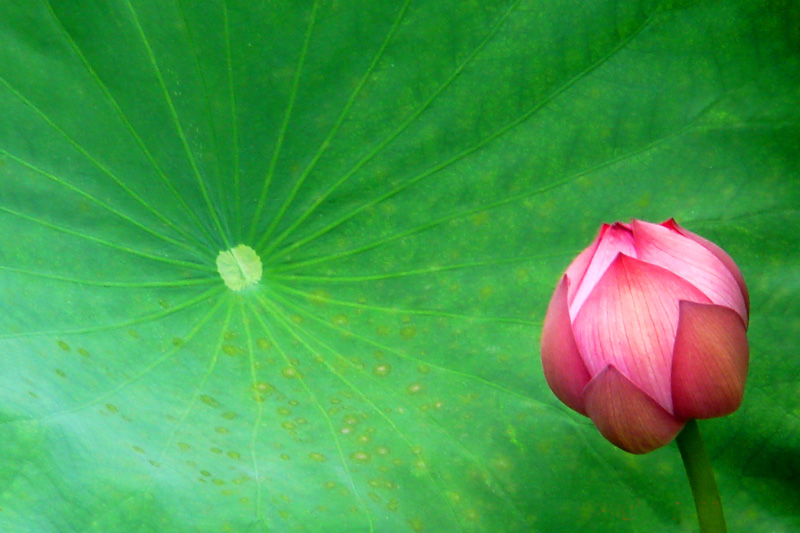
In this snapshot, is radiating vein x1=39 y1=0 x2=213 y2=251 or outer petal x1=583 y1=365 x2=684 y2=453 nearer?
outer petal x1=583 y1=365 x2=684 y2=453

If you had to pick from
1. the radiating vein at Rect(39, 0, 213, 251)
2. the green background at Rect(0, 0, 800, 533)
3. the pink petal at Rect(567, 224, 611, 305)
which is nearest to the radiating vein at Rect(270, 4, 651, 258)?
the green background at Rect(0, 0, 800, 533)

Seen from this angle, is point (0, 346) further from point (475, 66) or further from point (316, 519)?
point (475, 66)

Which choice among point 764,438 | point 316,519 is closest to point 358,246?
point 316,519

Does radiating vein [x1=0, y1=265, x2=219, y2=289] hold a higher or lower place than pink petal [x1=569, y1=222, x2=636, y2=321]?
lower

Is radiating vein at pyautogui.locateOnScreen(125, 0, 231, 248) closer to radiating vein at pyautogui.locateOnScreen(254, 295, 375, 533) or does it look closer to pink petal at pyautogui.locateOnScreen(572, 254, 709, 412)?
radiating vein at pyautogui.locateOnScreen(254, 295, 375, 533)

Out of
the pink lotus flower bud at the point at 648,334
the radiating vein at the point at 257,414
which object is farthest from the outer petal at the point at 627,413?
the radiating vein at the point at 257,414

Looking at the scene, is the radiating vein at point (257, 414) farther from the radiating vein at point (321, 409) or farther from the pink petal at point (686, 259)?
the pink petal at point (686, 259)
